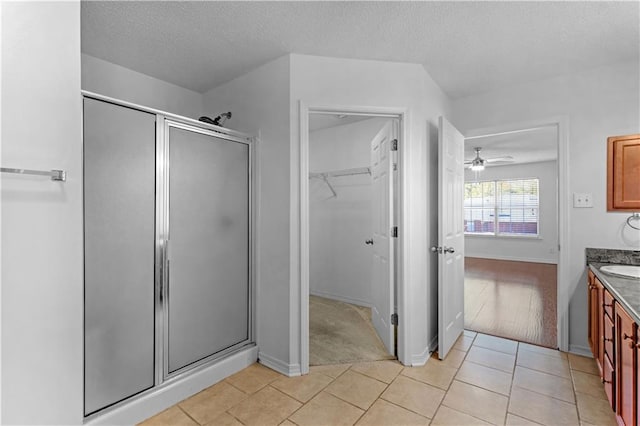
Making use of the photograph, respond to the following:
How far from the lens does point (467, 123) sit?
3197 mm

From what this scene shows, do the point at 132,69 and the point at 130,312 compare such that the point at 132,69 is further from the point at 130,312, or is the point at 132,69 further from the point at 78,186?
the point at 130,312

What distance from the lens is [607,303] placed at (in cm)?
190

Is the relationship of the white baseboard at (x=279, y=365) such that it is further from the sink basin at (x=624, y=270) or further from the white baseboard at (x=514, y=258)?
the white baseboard at (x=514, y=258)

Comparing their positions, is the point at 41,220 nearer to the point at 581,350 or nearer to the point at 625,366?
the point at 625,366

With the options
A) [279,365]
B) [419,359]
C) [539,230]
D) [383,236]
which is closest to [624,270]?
[419,359]

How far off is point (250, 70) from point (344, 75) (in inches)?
32.7

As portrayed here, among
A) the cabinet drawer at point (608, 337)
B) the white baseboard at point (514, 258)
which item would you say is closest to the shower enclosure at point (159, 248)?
the cabinet drawer at point (608, 337)

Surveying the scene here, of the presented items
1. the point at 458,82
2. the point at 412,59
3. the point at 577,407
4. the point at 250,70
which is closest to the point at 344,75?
the point at 412,59

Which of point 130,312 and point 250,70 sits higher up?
point 250,70

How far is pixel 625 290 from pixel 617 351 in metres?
0.34

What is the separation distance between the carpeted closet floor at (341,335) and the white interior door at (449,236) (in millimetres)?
626

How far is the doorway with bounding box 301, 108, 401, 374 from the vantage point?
8.57 feet

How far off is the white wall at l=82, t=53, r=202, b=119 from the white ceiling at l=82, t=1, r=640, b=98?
96mm

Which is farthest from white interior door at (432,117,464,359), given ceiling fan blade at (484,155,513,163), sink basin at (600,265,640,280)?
ceiling fan blade at (484,155,513,163)
